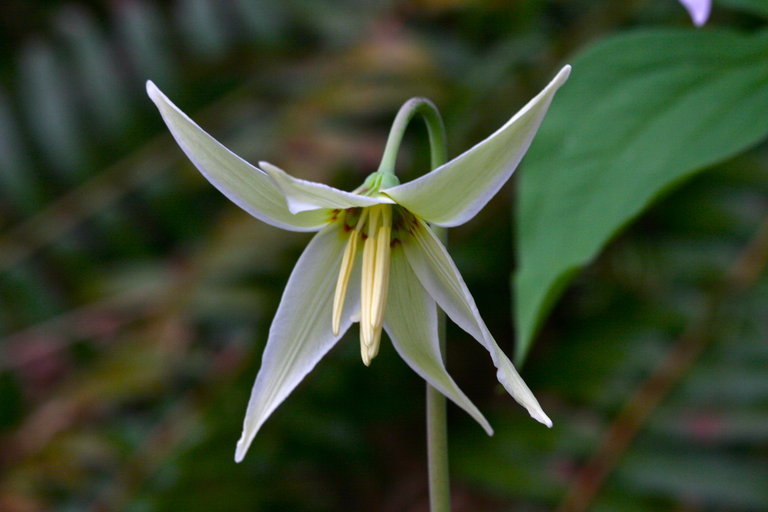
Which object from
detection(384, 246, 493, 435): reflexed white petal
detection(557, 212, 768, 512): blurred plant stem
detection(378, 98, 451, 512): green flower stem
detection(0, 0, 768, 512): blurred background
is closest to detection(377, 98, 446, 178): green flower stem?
detection(378, 98, 451, 512): green flower stem

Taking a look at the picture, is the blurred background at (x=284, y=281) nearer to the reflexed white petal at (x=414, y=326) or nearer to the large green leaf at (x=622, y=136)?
the large green leaf at (x=622, y=136)

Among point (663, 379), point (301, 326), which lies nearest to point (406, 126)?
point (301, 326)

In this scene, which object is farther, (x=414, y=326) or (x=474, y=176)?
(x=414, y=326)

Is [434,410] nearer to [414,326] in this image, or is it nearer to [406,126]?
[414,326]

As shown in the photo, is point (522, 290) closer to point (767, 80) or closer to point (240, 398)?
point (767, 80)

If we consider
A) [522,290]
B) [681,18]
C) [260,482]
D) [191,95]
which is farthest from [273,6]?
[522,290]

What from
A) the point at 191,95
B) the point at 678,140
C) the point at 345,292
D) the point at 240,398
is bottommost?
the point at 240,398
